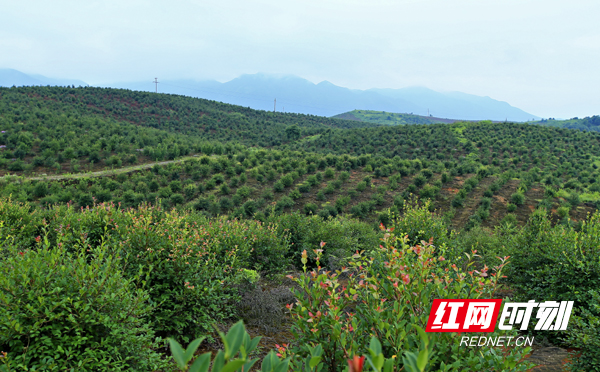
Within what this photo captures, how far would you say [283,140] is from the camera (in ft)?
132

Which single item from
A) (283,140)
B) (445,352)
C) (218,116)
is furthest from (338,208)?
(218,116)

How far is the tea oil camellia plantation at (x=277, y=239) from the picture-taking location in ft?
7.41

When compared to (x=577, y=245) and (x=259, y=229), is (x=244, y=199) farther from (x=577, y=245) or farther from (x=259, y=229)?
(x=577, y=245)

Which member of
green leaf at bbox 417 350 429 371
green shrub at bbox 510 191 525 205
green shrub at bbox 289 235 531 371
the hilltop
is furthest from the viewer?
green shrub at bbox 510 191 525 205

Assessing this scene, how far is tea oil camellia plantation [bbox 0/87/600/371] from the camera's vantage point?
7.41 ft

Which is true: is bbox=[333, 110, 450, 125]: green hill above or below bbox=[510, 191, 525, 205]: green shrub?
above

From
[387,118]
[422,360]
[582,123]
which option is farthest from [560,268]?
[582,123]

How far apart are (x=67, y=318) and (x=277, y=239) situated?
4531 mm

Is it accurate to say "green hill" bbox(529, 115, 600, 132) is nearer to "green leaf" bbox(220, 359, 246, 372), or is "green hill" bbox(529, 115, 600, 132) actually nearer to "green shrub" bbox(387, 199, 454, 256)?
"green shrub" bbox(387, 199, 454, 256)

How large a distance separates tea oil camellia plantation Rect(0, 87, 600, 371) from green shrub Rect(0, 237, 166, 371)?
0.02 metres

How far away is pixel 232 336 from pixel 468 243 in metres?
9.64

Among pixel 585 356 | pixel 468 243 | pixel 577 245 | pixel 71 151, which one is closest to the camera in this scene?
pixel 585 356

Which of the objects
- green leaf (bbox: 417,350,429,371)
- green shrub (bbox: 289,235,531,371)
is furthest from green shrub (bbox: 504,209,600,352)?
green leaf (bbox: 417,350,429,371)

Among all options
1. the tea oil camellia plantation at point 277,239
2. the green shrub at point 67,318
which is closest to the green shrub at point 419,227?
the tea oil camellia plantation at point 277,239
